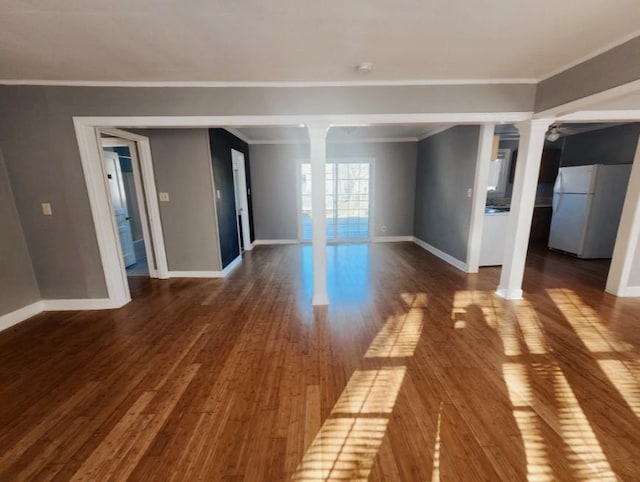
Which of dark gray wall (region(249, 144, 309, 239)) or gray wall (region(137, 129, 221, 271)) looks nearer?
gray wall (region(137, 129, 221, 271))

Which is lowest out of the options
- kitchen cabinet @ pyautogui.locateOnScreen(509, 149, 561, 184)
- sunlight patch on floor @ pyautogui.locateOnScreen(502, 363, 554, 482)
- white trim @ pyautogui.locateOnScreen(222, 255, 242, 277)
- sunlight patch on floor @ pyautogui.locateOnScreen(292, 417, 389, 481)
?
sunlight patch on floor @ pyautogui.locateOnScreen(292, 417, 389, 481)

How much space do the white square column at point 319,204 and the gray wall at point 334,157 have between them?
3.20 m

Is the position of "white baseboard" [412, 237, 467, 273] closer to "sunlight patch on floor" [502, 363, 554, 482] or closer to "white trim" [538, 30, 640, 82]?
"sunlight patch on floor" [502, 363, 554, 482]

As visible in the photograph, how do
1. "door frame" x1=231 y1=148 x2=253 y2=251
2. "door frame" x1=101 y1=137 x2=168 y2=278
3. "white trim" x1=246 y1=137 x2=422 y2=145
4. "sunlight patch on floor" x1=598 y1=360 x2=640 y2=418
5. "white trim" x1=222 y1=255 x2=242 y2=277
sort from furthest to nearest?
1. "white trim" x1=246 y1=137 x2=422 y2=145
2. "door frame" x1=231 y1=148 x2=253 y2=251
3. "white trim" x1=222 y1=255 x2=242 y2=277
4. "door frame" x1=101 y1=137 x2=168 y2=278
5. "sunlight patch on floor" x1=598 y1=360 x2=640 y2=418

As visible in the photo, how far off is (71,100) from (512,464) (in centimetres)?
447

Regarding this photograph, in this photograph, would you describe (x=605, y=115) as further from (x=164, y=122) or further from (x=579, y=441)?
(x=164, y=122)

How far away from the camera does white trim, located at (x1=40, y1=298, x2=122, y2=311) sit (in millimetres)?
3070

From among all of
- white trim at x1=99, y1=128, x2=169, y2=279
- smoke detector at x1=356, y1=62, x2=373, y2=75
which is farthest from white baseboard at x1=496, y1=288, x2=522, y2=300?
white trim at x1=99, y1=128, x2=169, y2=279

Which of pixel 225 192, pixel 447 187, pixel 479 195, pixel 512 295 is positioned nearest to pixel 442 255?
pixel 447 187

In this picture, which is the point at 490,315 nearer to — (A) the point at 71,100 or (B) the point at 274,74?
(B) the point at 274,74

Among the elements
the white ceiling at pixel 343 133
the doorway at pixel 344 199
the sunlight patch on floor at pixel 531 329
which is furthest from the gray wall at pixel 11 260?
the sunlight patch on floor at pixel 531 329

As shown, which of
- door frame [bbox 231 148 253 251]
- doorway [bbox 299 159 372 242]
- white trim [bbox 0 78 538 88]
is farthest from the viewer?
doorway [bbox 299 159 372 242]

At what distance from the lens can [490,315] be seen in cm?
282

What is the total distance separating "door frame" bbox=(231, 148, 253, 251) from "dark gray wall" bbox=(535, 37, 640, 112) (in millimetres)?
4553
